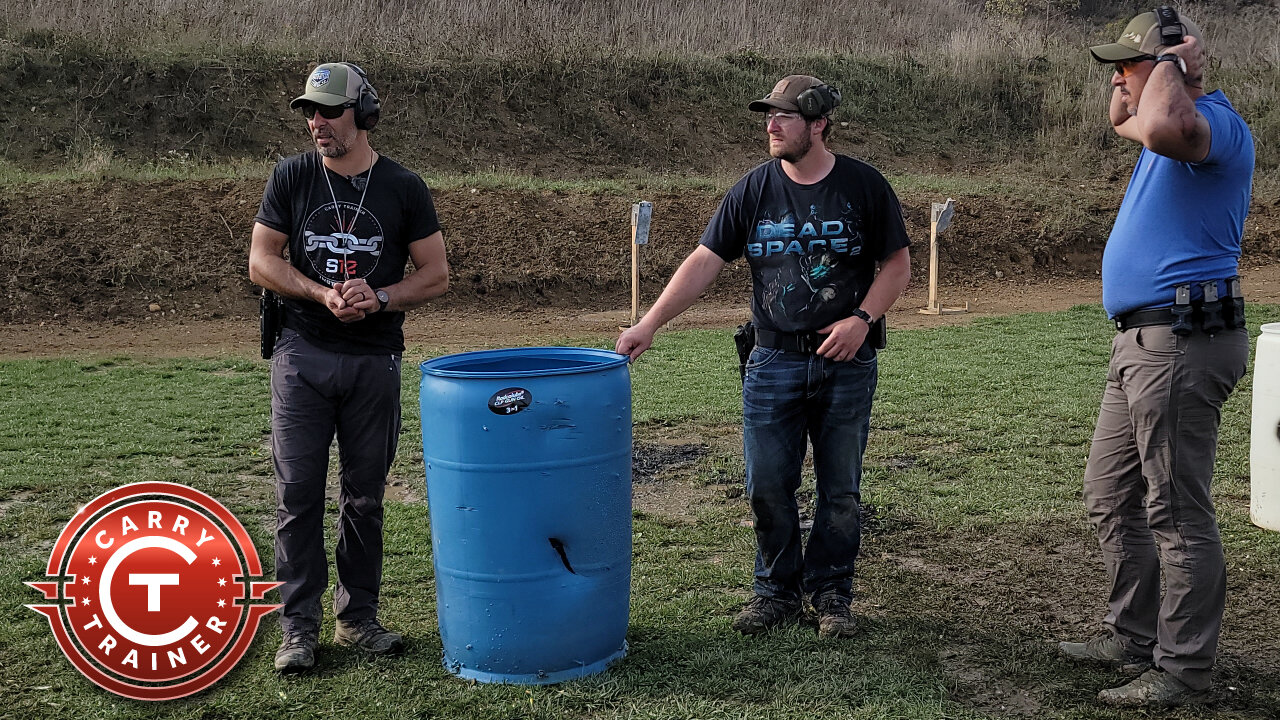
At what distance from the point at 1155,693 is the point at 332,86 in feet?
11.4

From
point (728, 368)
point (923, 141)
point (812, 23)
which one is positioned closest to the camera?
point (728, 368)

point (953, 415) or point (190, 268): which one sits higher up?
point (190, 268)

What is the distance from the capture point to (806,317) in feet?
14.1

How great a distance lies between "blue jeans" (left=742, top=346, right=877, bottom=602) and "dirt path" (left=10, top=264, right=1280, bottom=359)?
30.4ft

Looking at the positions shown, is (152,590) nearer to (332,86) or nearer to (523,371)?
(523,371)

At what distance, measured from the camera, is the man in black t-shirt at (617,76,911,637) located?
4285 millimetres

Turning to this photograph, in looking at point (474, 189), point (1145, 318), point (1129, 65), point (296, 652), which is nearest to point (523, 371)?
point (296, 652)

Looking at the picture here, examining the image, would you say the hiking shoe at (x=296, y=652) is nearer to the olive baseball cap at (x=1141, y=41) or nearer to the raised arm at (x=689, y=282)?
the raised arm at (x=689, y=282)

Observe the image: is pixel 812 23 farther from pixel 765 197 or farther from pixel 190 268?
pixel 765 197

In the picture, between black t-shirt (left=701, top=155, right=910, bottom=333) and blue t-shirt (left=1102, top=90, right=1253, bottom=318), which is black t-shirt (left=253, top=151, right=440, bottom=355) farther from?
blue t-shirt (left=1102, top=90, right=1253, bottom=318)

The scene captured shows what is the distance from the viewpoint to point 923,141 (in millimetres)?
25438

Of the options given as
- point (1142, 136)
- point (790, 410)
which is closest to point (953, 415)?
point (790, 410)

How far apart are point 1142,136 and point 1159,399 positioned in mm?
827

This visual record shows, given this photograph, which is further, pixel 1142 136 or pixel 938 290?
pixel 938 290
